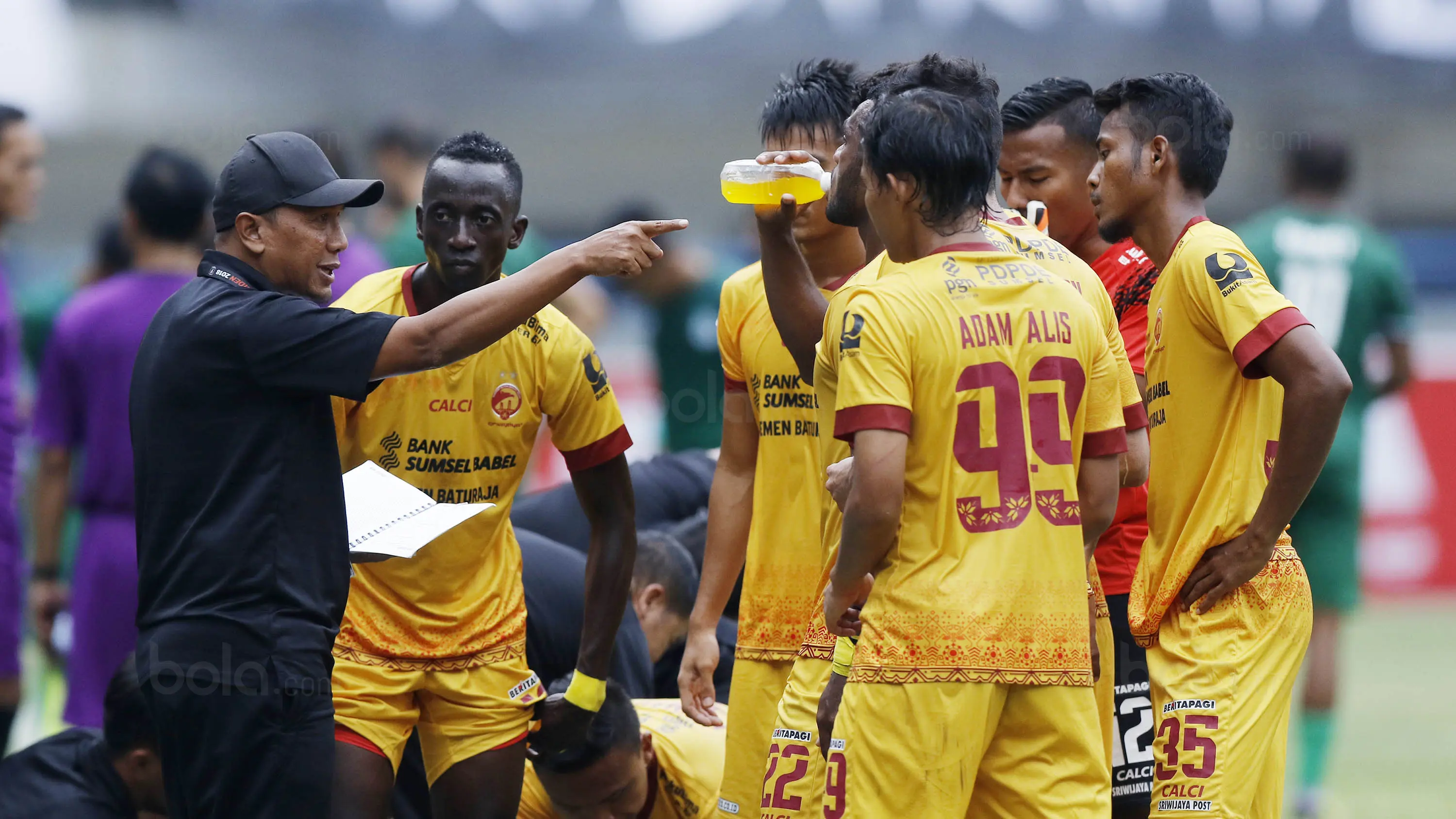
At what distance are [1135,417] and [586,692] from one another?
1736mm

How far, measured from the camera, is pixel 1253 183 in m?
22.4

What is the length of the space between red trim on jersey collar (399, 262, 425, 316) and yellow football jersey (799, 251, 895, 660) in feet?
3.70

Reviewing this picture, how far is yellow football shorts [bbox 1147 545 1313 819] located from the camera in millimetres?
3926

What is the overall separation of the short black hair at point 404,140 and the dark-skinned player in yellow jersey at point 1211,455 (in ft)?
17.6

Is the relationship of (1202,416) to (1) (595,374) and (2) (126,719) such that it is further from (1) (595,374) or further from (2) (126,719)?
(2) (126,719)

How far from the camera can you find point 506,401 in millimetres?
4484

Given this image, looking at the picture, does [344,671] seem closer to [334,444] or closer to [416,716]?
[416,716]

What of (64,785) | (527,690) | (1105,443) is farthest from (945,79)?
(64,785)

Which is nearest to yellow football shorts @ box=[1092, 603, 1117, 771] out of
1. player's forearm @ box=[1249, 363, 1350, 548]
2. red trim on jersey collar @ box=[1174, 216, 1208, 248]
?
player's forearm @ box=[1249, 363, 1350, 548]

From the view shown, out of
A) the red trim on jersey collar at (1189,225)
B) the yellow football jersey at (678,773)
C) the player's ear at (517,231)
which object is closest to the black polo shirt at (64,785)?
the yellow football jersey at (678,773)

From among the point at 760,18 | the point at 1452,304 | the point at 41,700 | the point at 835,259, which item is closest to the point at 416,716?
the point at 835,259

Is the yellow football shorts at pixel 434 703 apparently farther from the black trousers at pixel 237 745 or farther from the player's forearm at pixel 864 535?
the player's forearm at pixel 864 535

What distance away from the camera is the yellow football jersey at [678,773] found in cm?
516

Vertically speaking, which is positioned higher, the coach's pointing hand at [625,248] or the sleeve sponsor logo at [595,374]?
the coach's pointing hand at [625,248]
